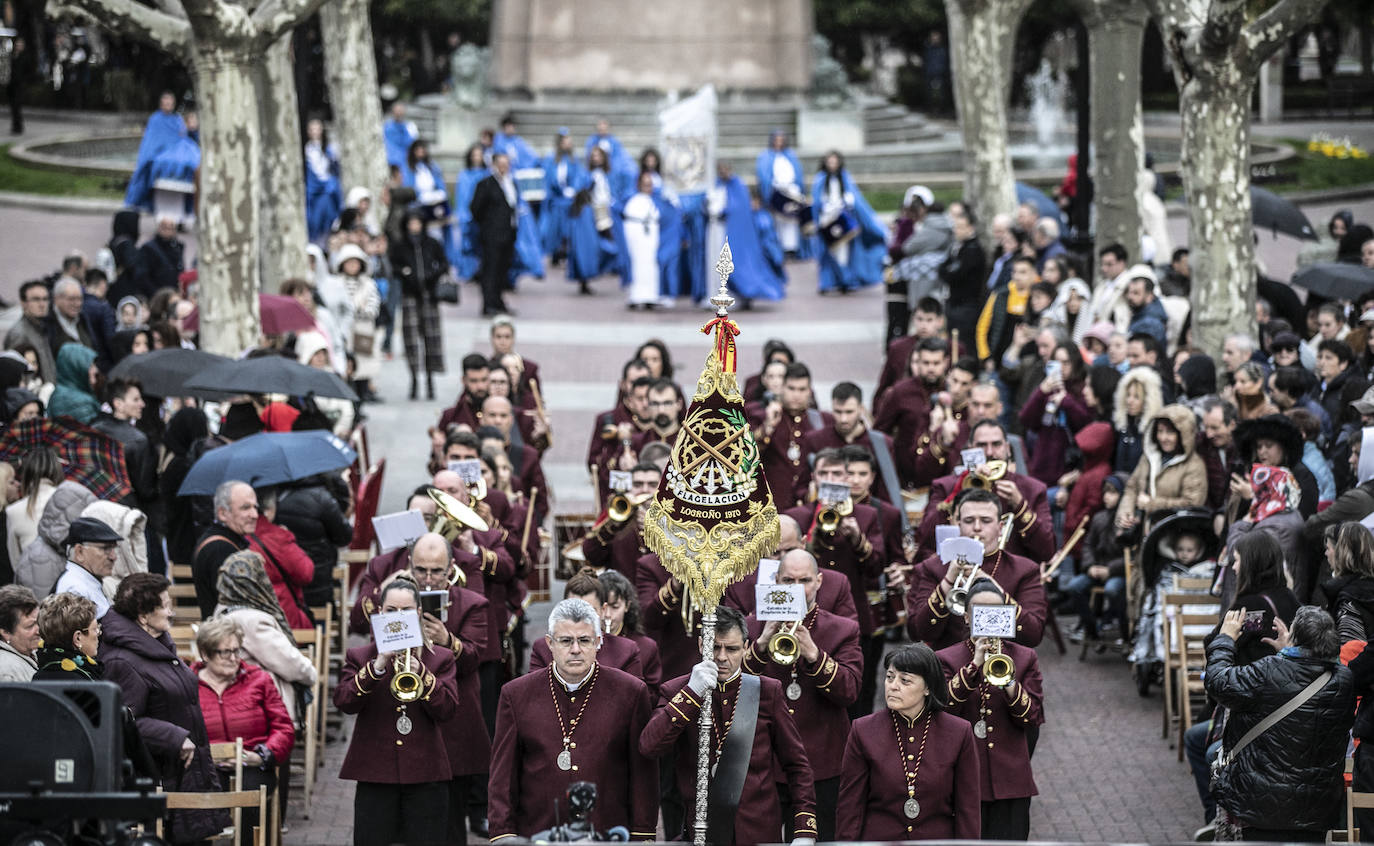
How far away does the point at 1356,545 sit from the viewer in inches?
349

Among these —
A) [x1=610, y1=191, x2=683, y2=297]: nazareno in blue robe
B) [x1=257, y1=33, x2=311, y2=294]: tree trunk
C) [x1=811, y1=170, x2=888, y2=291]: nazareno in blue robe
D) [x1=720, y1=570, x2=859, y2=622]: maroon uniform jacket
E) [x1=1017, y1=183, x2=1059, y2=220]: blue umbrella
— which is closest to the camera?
[x1=720, y1=570, x2=859, y2=622]: maroon uniform jacket

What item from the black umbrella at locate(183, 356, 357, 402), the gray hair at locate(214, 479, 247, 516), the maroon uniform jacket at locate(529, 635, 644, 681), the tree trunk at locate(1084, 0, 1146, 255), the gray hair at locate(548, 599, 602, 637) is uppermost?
the tree trunk at locate(1084, 0, 1146, 255)

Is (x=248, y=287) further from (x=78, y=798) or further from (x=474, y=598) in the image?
(x=78, y=798)

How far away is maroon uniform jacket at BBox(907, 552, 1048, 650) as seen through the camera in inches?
377

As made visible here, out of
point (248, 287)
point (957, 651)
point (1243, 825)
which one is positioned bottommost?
point (1243, 825)

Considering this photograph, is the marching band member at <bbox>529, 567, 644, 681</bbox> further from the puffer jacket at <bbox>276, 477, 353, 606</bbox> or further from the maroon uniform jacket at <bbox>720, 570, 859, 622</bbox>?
the puffer jacket at <bbox>276, 477, 353, 606</bbox>

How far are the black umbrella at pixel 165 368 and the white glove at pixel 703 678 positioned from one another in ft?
21.3

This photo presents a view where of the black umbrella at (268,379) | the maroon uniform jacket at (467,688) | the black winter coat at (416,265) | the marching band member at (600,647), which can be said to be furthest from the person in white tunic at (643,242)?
the marching band member at (600,647)

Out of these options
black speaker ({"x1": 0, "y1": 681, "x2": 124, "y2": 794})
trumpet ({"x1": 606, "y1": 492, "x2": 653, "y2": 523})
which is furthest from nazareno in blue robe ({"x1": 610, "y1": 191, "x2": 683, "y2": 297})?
black speaker ({"x1": 0, "y1": 681, "x2": 124, "y2": 794})

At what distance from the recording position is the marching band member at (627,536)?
10.6 metres

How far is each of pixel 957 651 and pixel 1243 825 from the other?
1.46 metres

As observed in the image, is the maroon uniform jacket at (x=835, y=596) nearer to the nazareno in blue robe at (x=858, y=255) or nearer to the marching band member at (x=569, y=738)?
the marching band member at (x=569, y=738)

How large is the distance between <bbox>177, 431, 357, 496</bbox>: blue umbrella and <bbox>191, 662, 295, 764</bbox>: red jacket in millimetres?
2190

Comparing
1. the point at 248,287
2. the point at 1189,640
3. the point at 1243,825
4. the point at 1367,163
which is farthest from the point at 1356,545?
the point at 1367,163
